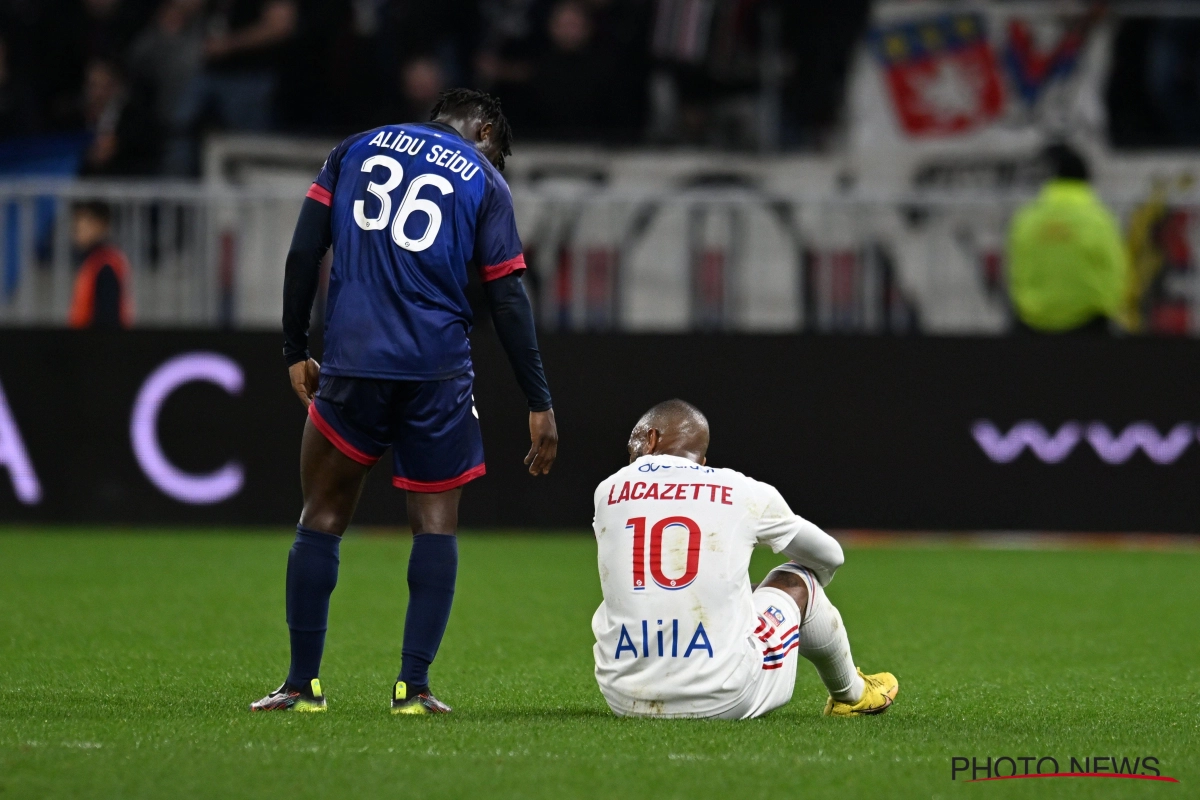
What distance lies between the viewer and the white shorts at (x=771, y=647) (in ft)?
17.9

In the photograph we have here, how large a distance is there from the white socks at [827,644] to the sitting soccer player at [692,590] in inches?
0.5

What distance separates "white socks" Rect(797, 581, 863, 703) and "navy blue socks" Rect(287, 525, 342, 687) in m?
1.48

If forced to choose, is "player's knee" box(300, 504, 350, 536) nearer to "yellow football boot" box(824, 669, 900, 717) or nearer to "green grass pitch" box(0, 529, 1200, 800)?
"green grass pitch" box(0, 529, 1200, 800)

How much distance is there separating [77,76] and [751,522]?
37.7 ft

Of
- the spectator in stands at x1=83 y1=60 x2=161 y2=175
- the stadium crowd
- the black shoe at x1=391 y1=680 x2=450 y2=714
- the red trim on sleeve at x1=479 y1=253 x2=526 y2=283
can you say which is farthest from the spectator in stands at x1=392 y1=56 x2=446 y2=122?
the black shoe at x1=391 y1=680 x2=450 y2=714

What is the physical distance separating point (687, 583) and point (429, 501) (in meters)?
0.88

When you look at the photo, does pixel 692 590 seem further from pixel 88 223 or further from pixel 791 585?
pixel 88 223

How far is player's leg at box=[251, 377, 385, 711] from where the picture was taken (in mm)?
5633

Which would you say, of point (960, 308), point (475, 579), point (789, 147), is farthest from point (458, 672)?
point (789, 147)

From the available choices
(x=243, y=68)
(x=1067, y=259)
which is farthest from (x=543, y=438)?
(x=243, y=68)

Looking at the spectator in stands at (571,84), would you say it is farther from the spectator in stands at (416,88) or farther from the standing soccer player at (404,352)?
the standing soccer player at (404,352)

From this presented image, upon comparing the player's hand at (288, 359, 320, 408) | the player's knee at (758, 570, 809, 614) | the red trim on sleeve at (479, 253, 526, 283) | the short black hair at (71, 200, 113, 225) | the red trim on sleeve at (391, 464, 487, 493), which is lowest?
the player's knee at (758, 570, 809, 614)

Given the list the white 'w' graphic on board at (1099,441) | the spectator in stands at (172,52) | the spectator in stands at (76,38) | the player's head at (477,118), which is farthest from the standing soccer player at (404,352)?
the spectator in stands at (76,38)

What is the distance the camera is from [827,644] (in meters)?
5.64
